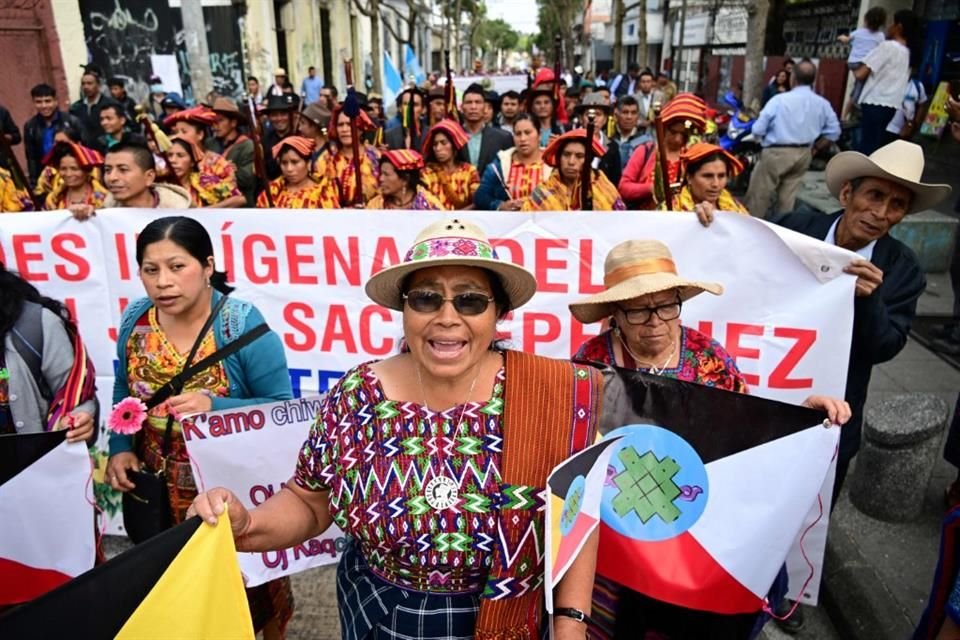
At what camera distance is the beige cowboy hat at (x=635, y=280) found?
2.36 meters

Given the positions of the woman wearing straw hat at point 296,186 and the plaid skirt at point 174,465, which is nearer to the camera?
the plaid skirt at point 174,465

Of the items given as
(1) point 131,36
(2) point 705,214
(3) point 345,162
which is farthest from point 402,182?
(1) point 131,36

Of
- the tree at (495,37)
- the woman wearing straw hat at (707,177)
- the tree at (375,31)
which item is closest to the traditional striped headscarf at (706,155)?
the woman wearing straw hat at (707,177)

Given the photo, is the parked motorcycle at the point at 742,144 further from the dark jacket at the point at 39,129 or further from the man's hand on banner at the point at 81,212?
the man's hand on banner at the point at 81,212

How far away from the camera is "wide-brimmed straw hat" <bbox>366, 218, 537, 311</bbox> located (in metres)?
1.76

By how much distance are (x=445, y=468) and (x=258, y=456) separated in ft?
4.41

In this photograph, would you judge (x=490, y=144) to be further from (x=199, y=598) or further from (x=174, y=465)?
(x=199, y=598)

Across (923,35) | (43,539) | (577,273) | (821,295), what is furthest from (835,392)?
(923,35)

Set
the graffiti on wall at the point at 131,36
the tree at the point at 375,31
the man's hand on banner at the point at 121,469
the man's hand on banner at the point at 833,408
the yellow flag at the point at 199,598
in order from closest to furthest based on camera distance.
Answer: the yellow flag at the point at 199,598, the man's hand on banner at the point at 833,408, the man's hand on banner at the point at 121,469, the graffiti on wall at the point at 131,36, the tree at the point at 375,31

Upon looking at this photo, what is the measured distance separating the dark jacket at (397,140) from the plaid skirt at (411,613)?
23.2 feet

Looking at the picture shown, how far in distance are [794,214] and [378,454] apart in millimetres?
2507

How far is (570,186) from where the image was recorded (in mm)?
4871

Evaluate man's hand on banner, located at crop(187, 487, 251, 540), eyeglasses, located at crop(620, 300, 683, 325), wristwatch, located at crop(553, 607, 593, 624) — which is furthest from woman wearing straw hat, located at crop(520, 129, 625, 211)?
man's hand on banner, located at crop(187, 487, 251, 540)

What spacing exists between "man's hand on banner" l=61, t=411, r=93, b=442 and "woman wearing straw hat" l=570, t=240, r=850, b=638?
69.1 inches
